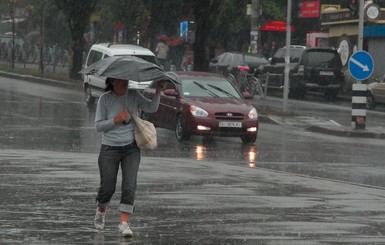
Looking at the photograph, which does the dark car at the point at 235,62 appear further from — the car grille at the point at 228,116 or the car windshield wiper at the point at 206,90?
the car grille at the point at 228,116

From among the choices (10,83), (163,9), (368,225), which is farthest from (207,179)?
(163,9)

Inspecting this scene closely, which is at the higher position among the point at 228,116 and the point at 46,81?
the point at 228,116

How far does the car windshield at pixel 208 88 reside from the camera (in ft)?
79.9

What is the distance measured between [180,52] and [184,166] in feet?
142

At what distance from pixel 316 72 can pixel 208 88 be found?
62.9 ft

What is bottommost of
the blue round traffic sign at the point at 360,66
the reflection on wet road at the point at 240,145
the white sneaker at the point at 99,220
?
the reflection on wet road at the point at 240,145

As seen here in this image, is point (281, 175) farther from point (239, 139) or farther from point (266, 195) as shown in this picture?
point (239, 139)

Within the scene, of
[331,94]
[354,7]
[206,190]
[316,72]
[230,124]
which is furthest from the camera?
[331,94]

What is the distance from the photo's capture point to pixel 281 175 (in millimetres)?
17000

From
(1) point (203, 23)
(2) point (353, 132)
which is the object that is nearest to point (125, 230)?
(2) point (353, 132)

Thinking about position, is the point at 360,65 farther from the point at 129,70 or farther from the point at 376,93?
the point at 129,70

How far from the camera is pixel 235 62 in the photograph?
45.2 meters

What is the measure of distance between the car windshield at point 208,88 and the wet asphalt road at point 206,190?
1.06 m

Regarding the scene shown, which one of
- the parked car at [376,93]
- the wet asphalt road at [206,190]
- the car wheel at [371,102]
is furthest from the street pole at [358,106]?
the car wheel at [371,102]
